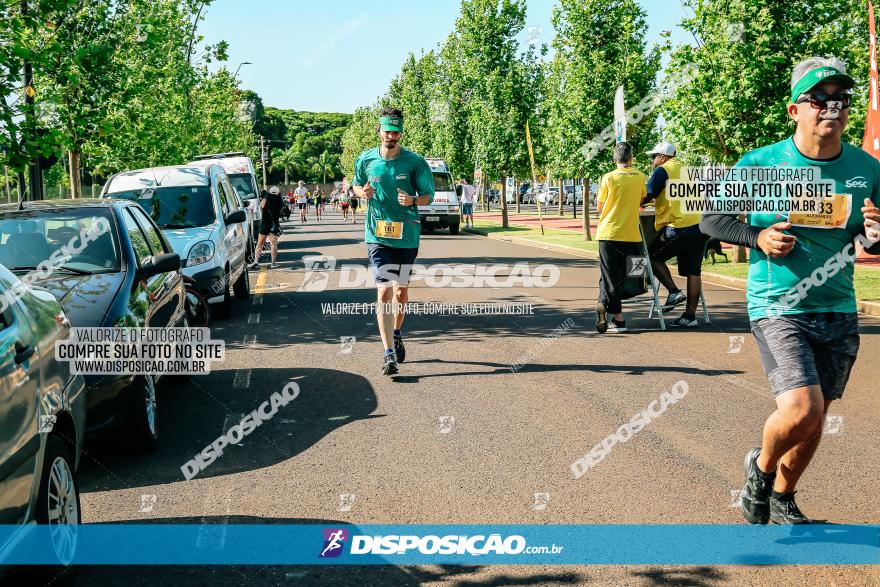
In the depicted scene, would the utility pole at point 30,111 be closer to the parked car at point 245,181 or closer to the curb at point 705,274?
the parked car at point 245,181

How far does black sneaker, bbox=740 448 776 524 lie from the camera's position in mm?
4082

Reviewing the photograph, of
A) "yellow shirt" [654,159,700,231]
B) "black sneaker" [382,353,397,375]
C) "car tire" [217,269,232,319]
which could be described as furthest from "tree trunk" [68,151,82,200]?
"yellow shirt" [654,159,700,231]

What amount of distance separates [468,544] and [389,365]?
12.5 ft

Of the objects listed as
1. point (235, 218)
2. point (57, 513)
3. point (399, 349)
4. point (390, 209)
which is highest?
point (390, 209)

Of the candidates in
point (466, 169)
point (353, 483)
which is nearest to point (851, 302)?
point (353, 483)

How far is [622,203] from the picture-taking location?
31.9 ft

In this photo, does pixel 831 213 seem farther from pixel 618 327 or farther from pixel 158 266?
pixel 618 327

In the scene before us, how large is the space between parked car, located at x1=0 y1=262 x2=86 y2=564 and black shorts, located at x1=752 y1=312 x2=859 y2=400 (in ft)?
10.5

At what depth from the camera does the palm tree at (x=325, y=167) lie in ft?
553

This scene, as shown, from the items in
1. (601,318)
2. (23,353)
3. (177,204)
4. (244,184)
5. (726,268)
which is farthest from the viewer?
(244,184)

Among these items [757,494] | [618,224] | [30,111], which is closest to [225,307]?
[30,111]

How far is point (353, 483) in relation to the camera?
496 cm

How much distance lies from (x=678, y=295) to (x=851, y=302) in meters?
7.35

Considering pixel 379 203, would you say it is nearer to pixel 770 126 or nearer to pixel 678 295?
pixel 678 295
